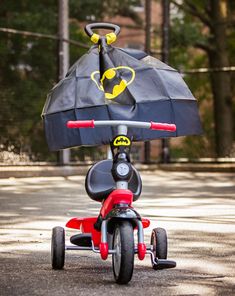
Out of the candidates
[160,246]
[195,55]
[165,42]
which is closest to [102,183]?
[160,246]

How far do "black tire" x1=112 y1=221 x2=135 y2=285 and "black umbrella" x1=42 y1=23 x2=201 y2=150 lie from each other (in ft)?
3.01

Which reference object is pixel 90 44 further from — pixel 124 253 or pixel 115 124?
pixel 124 253

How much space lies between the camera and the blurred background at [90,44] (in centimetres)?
1491

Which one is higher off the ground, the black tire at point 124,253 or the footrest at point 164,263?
the black tire at point 124,253

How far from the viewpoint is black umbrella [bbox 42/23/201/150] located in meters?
6.23

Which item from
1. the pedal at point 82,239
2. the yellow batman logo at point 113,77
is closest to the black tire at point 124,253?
the pedal at point 82,239

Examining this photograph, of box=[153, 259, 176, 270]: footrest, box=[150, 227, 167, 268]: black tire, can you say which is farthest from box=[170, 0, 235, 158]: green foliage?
box=[153, 259, 176, 270]: footrest

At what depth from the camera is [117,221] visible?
5590mm

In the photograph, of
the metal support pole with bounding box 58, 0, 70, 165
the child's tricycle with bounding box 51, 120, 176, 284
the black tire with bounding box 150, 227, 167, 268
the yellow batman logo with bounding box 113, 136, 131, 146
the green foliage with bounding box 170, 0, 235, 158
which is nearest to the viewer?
the child's tricycle with bounding box 51, 120, 176, 284

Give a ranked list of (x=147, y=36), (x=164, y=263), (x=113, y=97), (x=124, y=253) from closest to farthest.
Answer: (x=124, y=253)
(x=164, y=263)
(x=113, y=97)
(x=147, y=36)

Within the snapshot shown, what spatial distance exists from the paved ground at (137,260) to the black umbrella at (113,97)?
855mm

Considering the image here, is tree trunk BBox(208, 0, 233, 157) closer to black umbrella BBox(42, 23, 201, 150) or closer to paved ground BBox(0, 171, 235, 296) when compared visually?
paved ground BBox(0, 171, 235, 296)

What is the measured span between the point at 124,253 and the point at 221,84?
13991 mm

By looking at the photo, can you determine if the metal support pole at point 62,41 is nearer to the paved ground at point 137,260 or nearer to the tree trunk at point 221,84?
the paved ground at point 137,260
